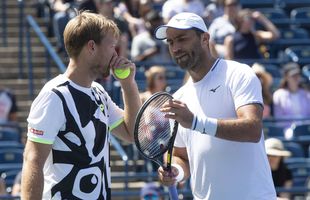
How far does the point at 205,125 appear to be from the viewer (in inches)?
238

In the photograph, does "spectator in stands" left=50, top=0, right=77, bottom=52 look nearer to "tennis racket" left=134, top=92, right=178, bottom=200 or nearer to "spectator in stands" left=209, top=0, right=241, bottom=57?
"spectator in stands" left=209, top=0, right=241, bottom=57

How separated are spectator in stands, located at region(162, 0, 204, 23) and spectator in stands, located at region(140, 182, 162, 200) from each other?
414 cm

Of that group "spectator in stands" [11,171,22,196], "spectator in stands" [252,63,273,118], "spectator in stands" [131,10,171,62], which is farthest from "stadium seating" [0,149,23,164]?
"spectator in stands" [131,10,171,62]

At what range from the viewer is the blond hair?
6.05m

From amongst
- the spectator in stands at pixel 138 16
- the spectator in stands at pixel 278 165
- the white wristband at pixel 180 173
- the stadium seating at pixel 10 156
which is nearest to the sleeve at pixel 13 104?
the stadium seating at pixel 10 156

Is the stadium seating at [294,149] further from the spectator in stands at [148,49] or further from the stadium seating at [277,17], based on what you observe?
the stadium seating at [277,17]

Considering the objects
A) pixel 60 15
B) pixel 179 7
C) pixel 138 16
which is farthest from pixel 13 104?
pixel 138 16

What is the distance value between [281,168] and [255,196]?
432 cm

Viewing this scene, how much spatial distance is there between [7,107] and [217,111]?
20.9 feet

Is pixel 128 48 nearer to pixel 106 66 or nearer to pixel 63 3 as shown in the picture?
pixel 63 3

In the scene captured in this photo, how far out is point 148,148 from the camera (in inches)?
250

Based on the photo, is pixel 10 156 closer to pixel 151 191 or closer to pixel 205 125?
pixel 151 191

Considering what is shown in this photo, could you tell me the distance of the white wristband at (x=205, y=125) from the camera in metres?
6.01

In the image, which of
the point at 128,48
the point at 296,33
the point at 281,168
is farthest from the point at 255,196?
the point at 296,33
